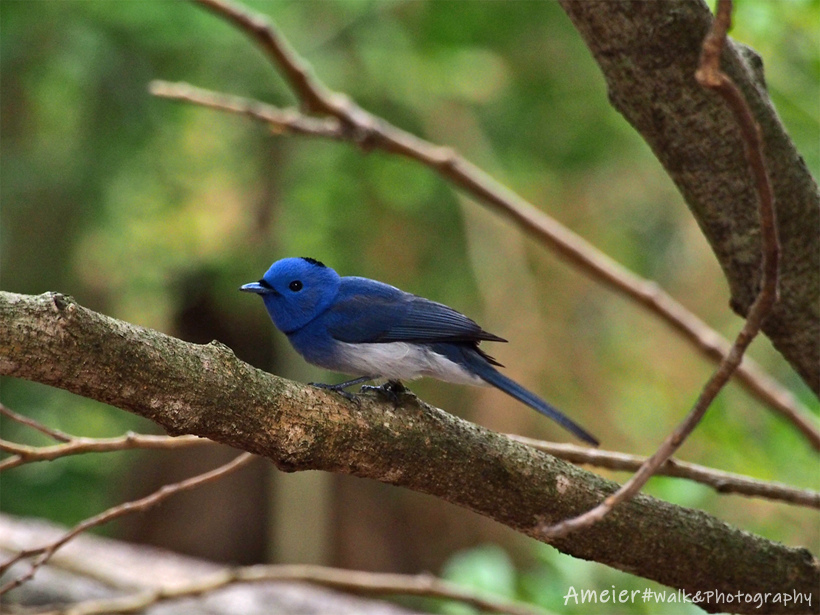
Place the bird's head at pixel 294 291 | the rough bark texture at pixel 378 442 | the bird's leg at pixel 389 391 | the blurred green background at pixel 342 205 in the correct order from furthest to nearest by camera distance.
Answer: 1. the blurred green background at pixel 342 205
2. the bird's head at pixel 294 291
3. the bird's leg at pixel 389 391
4. the rough bark texture at pixel 378 442

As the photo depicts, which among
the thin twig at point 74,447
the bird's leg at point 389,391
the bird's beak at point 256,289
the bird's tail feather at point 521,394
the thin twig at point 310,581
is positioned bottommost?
the thin twig at point 310,581

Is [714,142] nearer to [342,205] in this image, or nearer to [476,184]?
[476,184]

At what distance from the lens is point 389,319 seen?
2994 millimetres

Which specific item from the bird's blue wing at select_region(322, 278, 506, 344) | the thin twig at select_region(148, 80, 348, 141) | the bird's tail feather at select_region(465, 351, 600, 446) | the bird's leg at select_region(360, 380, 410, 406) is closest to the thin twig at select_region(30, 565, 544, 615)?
the bird's tail feather at select_region(465, 351, 600, 446)

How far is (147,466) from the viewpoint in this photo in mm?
6828

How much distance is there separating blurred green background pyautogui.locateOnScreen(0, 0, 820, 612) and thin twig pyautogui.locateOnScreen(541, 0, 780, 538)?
2.83 metres

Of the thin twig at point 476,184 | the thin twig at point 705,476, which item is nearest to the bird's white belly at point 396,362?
the thin twig at point 705,476

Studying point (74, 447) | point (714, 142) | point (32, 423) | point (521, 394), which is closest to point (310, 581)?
point (521, 394)

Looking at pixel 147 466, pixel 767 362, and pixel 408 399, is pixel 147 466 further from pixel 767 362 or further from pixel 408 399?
pixel 408 399

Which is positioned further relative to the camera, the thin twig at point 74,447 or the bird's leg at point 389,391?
the thin twig at point 74,447

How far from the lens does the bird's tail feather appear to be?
8.90 ft

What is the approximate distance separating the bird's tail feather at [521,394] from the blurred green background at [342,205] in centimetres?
186

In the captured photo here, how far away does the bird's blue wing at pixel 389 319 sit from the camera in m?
2.90

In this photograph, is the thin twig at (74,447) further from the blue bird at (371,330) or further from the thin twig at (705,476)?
the thin twig at (705,476)
